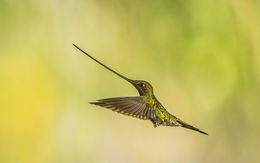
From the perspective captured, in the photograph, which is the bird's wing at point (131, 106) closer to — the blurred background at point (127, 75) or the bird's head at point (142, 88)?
the bird's head at point (142, 88)

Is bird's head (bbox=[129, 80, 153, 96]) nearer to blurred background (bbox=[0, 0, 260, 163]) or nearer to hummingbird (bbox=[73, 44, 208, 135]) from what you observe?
hummingbird (bbox=[73, 44, 208, 135])

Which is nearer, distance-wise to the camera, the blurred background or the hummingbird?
the hummingbird

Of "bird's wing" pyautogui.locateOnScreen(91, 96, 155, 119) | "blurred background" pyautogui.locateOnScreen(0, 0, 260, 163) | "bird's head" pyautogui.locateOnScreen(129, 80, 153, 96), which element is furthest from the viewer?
"blurred background" pyautogui.locateOnScreen(0, 0, 260, 163)

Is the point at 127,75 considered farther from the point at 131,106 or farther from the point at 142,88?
the point at 131,106

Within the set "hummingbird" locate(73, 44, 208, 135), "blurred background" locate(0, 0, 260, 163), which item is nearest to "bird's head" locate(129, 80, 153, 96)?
"hummingbird" locate(73, 44, 208, 135)

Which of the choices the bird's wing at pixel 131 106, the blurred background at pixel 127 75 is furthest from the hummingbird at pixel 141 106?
the blurred background at pixel 127 75

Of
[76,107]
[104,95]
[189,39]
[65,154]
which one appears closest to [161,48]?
[189,39]

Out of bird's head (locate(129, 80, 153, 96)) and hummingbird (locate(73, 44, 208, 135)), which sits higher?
bird's head (locate(129, 80, 153, 96))
